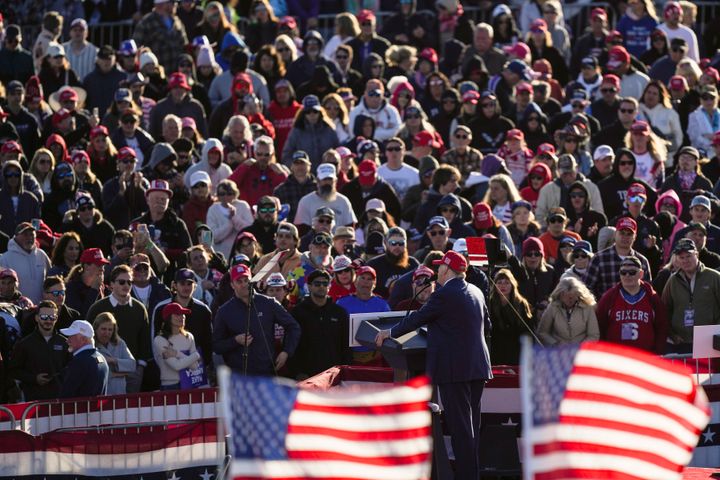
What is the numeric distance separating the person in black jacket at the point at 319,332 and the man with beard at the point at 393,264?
3.16ft

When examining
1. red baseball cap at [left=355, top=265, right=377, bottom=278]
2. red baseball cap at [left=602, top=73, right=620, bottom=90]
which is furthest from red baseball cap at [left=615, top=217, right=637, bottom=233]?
red baseball cap at [left=602, top=73, right=620, bottom=90]

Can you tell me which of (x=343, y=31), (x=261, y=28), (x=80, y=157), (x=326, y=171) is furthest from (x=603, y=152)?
(x=261, y=28)

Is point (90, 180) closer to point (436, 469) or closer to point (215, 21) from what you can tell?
point (215, 21)

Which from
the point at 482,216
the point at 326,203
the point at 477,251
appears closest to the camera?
the point at 477,251

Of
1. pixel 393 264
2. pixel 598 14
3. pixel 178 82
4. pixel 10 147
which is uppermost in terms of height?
pixel 598 14

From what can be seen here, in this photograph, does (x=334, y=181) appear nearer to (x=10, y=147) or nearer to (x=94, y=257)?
(x=94, y=257)

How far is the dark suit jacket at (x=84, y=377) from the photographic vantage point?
A: 14258 millimetres

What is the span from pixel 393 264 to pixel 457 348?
412 cm

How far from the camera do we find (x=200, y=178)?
1908 centimetres

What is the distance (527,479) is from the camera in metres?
8.48

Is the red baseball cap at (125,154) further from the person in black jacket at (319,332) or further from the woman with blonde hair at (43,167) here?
the person in black jacket at (319,332)

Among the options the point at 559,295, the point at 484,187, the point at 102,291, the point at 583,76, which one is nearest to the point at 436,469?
the point at 559,295

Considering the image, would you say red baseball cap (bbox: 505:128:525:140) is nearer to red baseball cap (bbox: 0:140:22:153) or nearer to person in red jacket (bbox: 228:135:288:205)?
person in red jacket (bbox: 228:135:288:205)

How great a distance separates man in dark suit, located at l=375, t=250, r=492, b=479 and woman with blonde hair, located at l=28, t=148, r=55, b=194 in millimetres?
7740
